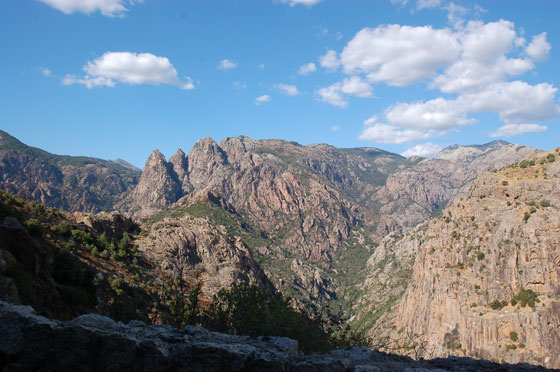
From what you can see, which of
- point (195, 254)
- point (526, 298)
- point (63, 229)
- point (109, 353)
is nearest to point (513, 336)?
point (526, 298)

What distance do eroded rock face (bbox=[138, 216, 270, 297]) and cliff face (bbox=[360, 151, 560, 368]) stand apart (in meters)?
30.9

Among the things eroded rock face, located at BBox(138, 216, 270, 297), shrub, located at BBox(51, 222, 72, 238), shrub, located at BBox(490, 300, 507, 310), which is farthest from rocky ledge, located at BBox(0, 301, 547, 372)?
shrub, located at BBox(490, 300, 507, 310)

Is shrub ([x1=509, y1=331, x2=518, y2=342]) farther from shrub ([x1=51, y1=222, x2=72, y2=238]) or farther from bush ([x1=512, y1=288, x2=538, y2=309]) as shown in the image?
shrub ([x1=51, y1=222, x2=72, y2=238])

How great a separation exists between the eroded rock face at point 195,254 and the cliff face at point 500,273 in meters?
30.9

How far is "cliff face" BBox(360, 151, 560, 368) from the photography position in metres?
57.3

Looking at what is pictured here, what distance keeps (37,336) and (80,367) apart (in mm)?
958

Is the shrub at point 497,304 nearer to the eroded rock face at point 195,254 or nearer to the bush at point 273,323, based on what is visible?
the eroded rock face at point 195,254

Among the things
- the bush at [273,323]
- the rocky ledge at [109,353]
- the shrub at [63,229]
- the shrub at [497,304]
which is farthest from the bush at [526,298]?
the shrub at [63,229]

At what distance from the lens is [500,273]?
68.4m

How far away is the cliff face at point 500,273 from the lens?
188 feet

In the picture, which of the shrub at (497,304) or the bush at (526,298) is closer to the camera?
the bush at (526,298)

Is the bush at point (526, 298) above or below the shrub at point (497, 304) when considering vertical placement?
above

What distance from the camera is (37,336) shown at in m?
5.95

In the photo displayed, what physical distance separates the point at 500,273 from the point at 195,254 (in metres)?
61.9
